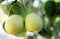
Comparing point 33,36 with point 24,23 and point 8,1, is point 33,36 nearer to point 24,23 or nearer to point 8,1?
point 24,23

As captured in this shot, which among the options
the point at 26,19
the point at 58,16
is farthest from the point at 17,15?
the point at 58,16

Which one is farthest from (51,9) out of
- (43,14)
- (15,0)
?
(15,0)

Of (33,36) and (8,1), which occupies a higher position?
(8,1)

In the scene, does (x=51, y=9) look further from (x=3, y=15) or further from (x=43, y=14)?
(x=3, y=15)
